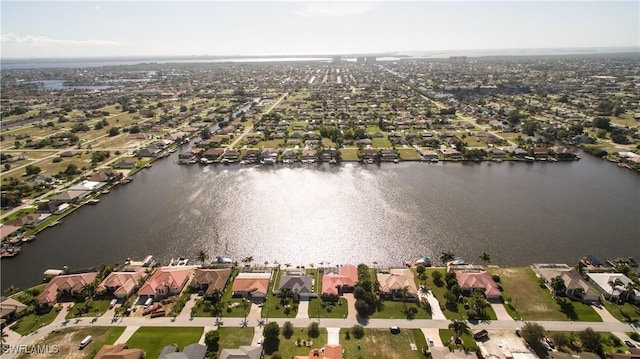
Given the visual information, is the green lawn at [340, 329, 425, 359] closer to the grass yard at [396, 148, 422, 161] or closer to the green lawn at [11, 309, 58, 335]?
the green lawn at [11, 309, 58, 335]

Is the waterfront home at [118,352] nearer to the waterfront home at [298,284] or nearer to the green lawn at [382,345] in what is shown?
the waterfront home at [298,284]

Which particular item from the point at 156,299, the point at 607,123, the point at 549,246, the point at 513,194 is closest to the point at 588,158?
the point at 607,123

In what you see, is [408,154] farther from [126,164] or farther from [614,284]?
[126,164]

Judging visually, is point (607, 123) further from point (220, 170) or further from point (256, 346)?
point (256, 346)

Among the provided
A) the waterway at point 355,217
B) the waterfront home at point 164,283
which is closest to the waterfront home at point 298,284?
the waterway at point 355,217

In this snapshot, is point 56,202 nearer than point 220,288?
No
